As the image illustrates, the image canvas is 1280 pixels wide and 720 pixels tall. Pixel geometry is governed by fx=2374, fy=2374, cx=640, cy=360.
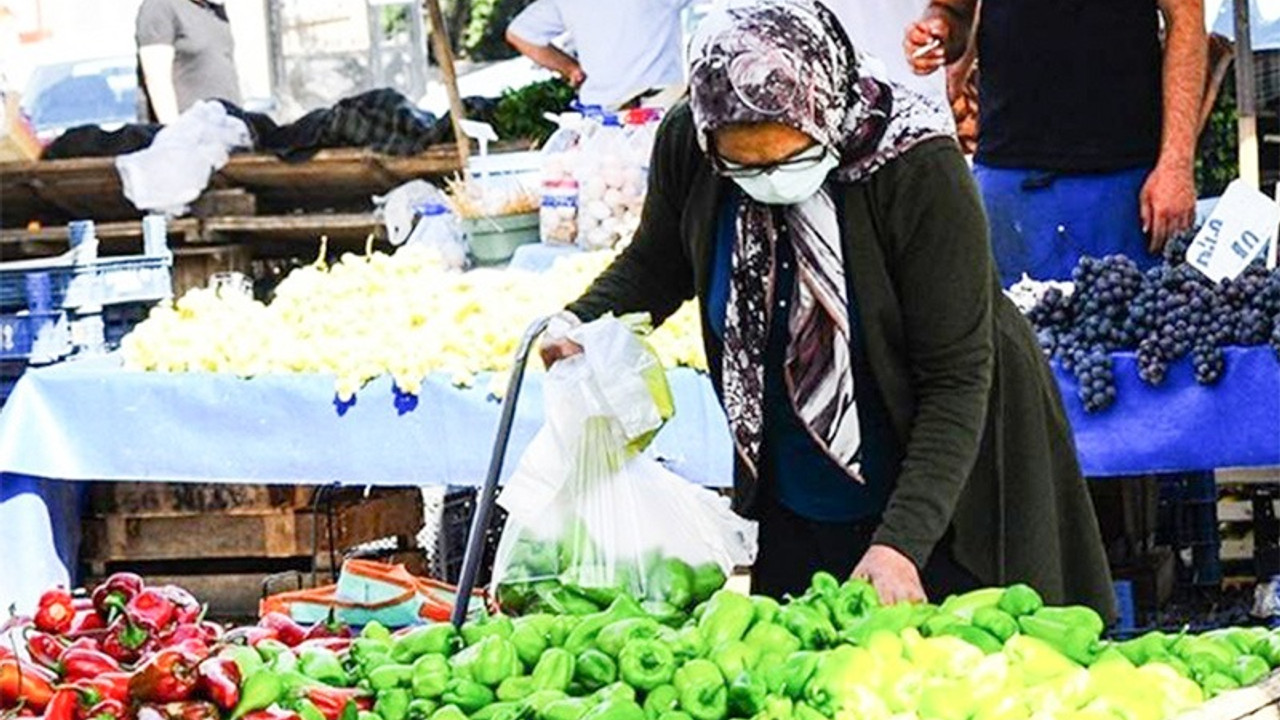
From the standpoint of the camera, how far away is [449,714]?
2.85 metres

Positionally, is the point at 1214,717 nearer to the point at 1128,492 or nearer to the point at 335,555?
the point at 1128,492

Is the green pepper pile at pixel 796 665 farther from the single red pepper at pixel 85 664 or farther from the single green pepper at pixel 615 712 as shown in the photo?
the single red pepper at pixel 85 664

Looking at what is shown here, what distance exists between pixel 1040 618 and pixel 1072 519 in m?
0.89

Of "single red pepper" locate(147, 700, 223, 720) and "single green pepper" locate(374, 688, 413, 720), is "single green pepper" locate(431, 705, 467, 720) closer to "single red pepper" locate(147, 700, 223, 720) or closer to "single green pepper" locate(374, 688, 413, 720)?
"single green pepper" locate(374, 688, 413, 720)

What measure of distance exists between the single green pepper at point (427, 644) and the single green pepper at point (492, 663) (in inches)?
4.3

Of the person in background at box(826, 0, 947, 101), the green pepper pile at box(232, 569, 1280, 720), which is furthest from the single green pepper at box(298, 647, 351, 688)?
the person in background at box(826, 0, 947, 101)

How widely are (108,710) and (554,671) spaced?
0.56m

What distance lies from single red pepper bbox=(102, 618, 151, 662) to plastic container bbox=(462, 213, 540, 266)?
4.15 metres

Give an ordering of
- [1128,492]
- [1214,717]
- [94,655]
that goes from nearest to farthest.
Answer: [1214,717] < [94,655] < [1128,492]

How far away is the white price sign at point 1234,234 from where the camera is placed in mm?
5094

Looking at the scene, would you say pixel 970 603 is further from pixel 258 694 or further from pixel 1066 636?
pixel 258 694

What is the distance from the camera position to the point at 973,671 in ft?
9.09

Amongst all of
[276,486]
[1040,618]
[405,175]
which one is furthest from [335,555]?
[405,175]

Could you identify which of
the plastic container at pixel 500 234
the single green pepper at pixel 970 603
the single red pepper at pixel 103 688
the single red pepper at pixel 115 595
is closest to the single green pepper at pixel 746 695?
the single green pepper at pixel 970 603
